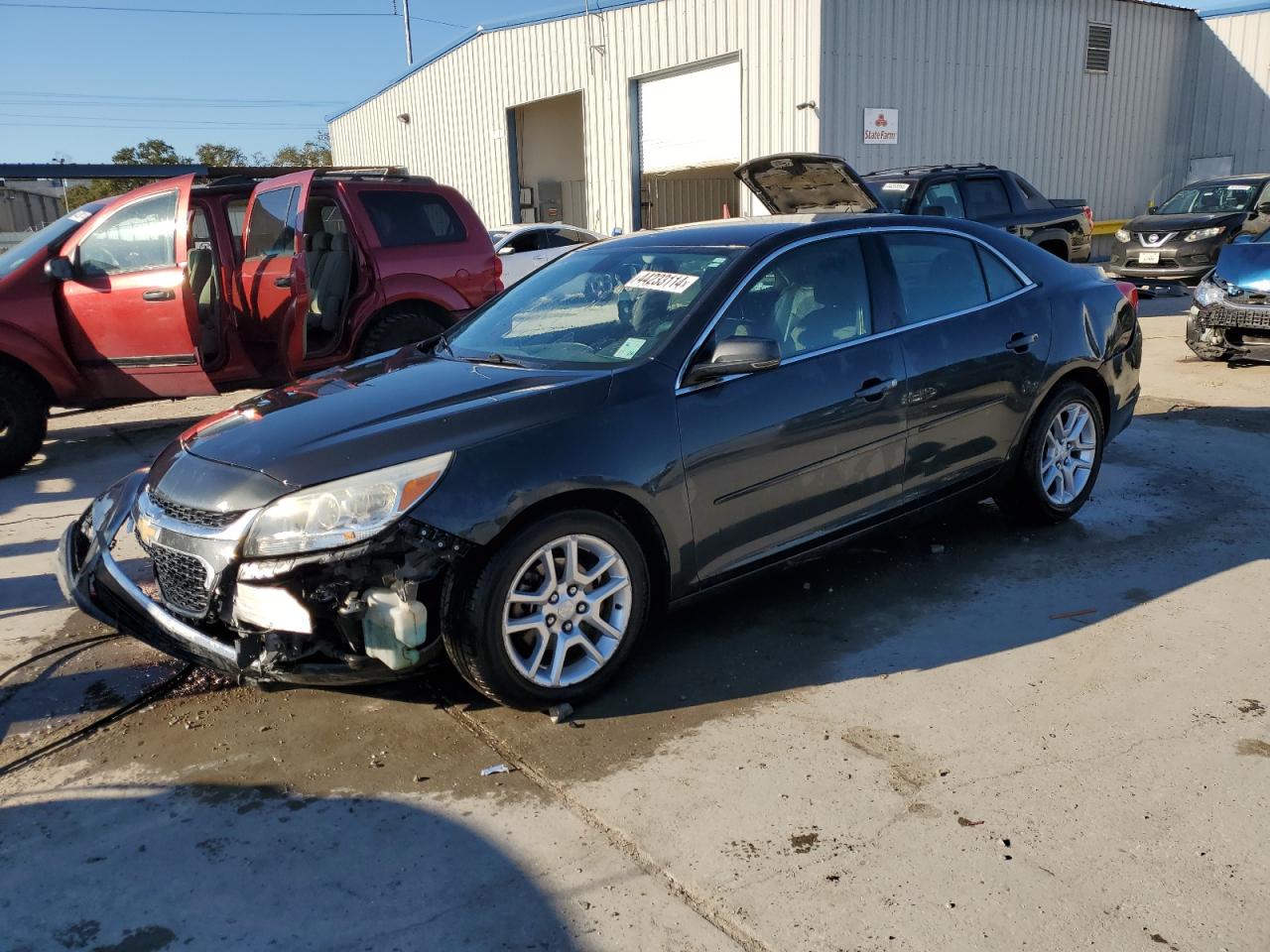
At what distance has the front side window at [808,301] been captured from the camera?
3867 millimetres

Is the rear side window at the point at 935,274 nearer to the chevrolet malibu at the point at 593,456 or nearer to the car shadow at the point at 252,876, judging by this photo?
the chevrolet malibu at the point at 593,456

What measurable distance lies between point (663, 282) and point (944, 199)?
28.9 feet

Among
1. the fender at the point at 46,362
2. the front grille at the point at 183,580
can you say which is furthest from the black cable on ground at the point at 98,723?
the fender at the point at 46,362

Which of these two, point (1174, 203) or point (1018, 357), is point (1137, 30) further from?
point (1018, 357)

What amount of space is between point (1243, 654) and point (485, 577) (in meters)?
2.83

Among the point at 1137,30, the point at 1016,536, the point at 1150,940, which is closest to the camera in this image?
the point at 1150,940

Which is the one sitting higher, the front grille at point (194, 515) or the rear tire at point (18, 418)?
the front grille at point (194, 515)

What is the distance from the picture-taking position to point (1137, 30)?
22.6m

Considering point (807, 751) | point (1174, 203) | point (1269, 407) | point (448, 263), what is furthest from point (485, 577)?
point (1174, 203)

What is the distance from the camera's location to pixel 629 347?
3699 millimetres

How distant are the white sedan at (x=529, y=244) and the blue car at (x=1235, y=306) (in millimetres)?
7396

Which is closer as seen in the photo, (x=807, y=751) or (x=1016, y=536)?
(x=807, y=751)

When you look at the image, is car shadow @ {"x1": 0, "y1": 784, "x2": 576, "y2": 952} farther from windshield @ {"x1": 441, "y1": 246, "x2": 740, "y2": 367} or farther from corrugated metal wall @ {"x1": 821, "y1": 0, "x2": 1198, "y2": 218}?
corrugated metal wall @ {"x1": 821, "y1": 0, "x2": 1198, "y2": 218}

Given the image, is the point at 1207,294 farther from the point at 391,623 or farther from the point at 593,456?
the point at 391,623
